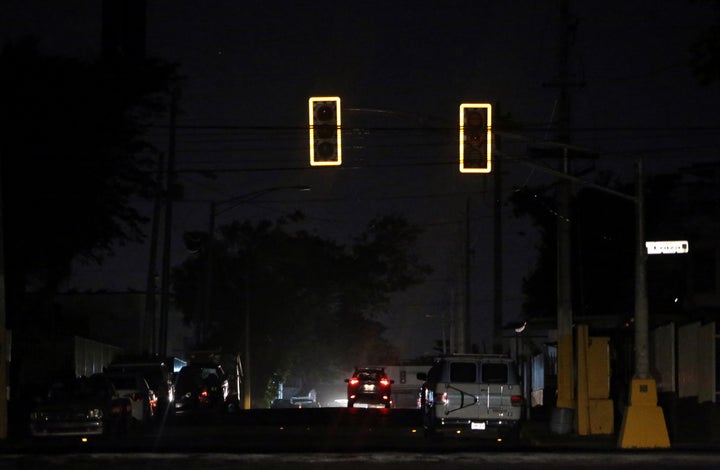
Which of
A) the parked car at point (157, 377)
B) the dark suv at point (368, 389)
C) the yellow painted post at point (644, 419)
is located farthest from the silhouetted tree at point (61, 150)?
the yellow painted post at point (644, 419)

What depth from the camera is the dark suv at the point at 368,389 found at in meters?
46.4

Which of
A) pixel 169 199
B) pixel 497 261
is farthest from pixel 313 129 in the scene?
pixel 169 199

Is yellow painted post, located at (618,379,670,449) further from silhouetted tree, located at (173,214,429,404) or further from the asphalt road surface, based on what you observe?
silhouetted tree, located at (173,214,429,404)

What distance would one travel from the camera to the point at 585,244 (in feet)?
173

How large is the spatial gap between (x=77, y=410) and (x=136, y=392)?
6.03 meters

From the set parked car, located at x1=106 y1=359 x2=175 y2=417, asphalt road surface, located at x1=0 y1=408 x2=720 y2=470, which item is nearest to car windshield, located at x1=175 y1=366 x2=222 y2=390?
parked car, located at x1=106 y1=359 x2=175 y2=417

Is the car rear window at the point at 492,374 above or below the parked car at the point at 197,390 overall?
above

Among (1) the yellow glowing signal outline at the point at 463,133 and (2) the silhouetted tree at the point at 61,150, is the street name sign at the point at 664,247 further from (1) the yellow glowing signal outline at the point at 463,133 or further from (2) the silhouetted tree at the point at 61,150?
(2) the silhouetted tree at the point at 61,150

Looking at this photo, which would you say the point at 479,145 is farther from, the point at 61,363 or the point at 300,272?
the point at 300,272

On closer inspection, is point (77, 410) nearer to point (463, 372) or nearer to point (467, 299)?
point (463, 372)

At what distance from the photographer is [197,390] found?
1668 inches

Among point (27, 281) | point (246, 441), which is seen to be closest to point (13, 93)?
point (27, 281)

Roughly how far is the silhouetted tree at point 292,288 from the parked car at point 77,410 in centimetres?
4504

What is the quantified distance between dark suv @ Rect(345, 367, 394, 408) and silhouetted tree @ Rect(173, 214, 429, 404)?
30013 mm
